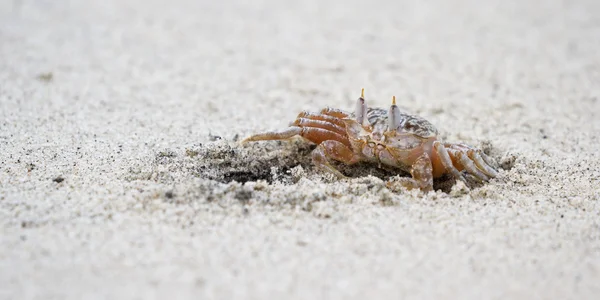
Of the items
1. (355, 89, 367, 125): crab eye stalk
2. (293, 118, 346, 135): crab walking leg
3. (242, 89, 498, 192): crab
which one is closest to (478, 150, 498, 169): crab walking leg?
(242, 89, 498, 192): crab

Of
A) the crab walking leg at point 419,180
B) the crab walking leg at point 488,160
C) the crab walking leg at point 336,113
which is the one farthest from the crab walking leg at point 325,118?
the crab walking leg at point 488,160

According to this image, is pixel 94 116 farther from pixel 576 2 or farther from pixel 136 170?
pixel 576 2

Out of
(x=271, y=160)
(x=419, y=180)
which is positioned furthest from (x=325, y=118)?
(x=419, y=180)

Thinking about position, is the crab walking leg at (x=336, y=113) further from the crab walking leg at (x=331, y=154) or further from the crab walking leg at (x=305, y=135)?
the crab walking leg at (x=331, y=154)

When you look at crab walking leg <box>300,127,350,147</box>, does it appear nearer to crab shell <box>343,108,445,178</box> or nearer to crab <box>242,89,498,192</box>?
crab <box>242,89,498,192</box>

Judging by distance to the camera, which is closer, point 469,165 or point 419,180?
point 419,180

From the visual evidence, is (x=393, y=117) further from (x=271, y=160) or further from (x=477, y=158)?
(x=271, y=160)

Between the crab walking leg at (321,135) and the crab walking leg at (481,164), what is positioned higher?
the crab walking leg at (321,135)
